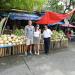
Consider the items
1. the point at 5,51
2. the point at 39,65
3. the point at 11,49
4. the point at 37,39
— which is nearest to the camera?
the point at 39,65

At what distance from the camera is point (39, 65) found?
11789 millimetres

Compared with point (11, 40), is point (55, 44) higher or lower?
lower

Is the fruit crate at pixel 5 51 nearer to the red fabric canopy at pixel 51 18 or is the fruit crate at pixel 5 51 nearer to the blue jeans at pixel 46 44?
the blue jeans at pixel 46 44

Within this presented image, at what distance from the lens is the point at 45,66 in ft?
38.2

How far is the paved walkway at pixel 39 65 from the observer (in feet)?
34.6

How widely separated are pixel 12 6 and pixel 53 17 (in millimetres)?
3378


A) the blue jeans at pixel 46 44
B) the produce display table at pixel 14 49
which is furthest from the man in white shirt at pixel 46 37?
the produce display table at pixel 14 49

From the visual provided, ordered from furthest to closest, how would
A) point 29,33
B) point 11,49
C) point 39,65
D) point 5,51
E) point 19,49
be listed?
point 19,49 → point 11,49 → point 29,33 → point 5,51 → point 39,65

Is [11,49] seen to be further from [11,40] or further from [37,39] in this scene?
[37,39]

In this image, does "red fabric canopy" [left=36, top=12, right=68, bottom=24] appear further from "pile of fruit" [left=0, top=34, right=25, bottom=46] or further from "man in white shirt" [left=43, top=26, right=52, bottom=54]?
"pile of fruit" [left=0, top=34, right=25, bottom=46]

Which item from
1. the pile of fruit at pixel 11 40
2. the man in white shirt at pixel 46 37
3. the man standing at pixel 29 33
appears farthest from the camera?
the man in white shirt at pixel 46 37

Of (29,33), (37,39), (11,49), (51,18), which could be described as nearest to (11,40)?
(11,49)

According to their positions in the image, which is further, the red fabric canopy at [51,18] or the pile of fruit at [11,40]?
the red fabric canopy at [51,18]

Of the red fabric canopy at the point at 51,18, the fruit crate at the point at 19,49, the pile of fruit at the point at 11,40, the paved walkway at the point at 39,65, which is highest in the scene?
the red fabric canopy at the point at 51,18
